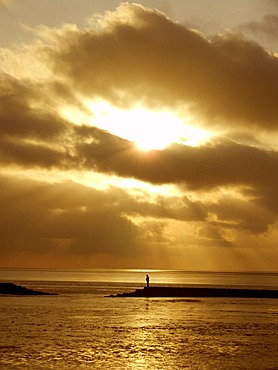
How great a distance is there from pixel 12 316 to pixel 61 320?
6.21 metres

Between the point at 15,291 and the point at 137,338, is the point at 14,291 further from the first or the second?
the point at 137,338

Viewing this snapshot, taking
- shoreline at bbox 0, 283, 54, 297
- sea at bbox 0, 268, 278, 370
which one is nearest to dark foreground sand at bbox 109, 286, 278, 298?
shoreline at bbox 0, 283, 54, 297

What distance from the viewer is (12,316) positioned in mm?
67312

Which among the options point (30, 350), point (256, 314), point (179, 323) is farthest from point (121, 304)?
point (30, 350)

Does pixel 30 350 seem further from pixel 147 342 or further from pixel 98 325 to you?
pixel 98 325

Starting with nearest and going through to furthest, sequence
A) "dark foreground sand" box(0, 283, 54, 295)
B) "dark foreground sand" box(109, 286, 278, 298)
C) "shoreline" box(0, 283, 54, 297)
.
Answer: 1. "dark foreground sand" box(109, 286, 278, 298)
2. "shoreline" box(0, 283, 54, 297)
3. "dark foreground sand" box(0, 283, 54, 295)

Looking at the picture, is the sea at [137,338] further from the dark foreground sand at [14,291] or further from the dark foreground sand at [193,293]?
the dark foreground sand at [14,291]

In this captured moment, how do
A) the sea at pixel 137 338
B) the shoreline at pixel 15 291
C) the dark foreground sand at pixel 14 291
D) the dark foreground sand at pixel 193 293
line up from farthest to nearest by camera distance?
the dark foreground sand at pixel 14 291
the shoreline at pixel 15 291
the dark foreground sand at pixel 193 293
the sea at pixel 137 338

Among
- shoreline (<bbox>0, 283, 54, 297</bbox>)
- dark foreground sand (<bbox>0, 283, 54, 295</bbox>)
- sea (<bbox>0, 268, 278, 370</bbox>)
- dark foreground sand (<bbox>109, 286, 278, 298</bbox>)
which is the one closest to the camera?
sea (<bbox>0, 268, 278, 370</bbox>)

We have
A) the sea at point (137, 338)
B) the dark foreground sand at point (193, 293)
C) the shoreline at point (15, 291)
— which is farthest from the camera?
the shoreline at point (15, 291)

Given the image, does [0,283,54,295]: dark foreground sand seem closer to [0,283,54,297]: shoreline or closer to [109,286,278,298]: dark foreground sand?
[0,283,54,297]: shoreline

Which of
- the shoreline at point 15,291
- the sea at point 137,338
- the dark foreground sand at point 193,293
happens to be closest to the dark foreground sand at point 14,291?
the shoreline at point 15,291

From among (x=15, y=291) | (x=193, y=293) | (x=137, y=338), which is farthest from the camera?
(x=15, y=291)

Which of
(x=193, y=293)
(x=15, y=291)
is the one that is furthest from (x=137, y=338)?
(x=15, y=291)
